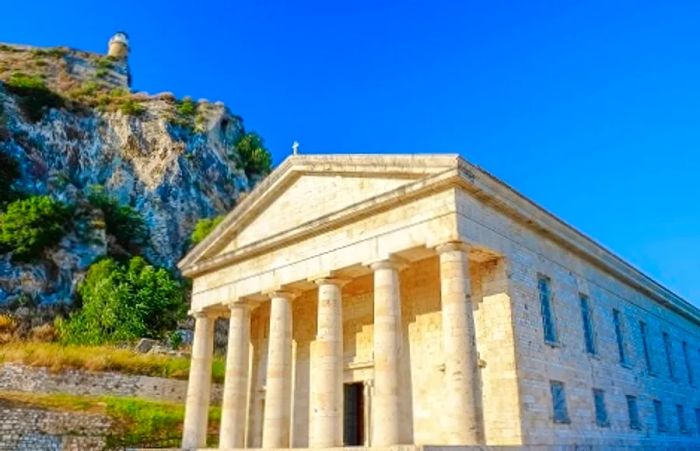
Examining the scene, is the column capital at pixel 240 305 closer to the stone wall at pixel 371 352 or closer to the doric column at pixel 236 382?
the doric column at pixel 236 382

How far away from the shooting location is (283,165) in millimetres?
18078

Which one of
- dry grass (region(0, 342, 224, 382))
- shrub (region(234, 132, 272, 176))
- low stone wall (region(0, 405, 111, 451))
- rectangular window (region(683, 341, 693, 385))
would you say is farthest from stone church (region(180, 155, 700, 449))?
shrub (region(234, 132, 272, 176))

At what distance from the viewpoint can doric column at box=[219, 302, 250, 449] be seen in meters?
17.4

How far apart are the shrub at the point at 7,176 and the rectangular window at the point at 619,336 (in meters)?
40.4

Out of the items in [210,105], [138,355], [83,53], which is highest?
[83,53]

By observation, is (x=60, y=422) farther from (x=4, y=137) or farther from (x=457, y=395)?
(x=4, y=137)

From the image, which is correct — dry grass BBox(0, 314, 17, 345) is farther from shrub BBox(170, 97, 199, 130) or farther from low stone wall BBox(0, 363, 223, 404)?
shrub BBox(170, 97, 199, 130)

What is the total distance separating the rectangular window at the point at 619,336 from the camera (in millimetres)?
18984

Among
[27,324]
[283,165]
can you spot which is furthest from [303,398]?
[27,324]

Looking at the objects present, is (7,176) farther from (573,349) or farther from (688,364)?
(688,364)

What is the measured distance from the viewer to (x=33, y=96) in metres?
51.9

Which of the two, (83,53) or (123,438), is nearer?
(123,438)

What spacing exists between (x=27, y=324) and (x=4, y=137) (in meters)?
19.8

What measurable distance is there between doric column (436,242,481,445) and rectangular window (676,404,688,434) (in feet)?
45.9
